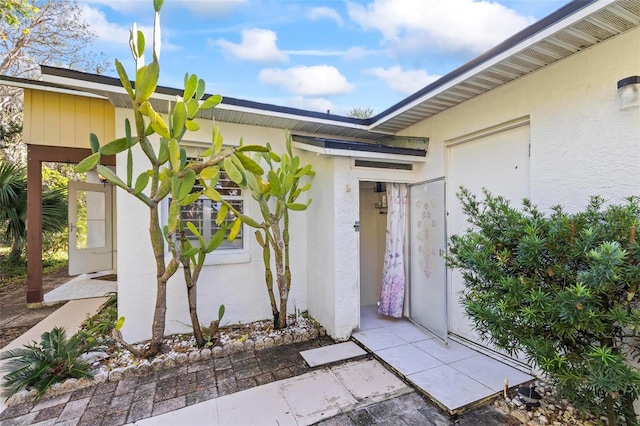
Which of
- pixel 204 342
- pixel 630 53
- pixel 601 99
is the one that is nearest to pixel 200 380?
pixel 204 342

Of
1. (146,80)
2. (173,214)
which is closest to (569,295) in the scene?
(173,214)

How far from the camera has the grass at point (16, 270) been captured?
882 cm

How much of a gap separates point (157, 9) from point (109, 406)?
4.87m

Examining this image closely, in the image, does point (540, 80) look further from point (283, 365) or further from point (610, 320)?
point (283, 365)

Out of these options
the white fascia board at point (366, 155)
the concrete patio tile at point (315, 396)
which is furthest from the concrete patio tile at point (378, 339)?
the white fascia board at point (366, 155)

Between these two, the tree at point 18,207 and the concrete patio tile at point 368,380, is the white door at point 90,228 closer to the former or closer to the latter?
the tree at point 18,207

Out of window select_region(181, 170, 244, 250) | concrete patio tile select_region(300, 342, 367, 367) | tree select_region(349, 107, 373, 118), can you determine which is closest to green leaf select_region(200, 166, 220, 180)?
window select_region(181, 170, 244, 250)

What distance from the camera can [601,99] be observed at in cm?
330

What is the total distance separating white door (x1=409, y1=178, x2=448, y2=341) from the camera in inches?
198

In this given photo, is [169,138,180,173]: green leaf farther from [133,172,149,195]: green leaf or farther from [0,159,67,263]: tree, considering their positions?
[0,159,67,263]: tree

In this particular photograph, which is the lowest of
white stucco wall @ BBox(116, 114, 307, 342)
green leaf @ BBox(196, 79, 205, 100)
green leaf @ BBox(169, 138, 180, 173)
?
white stucco wall @ BBox(116, 114, 307, 342)

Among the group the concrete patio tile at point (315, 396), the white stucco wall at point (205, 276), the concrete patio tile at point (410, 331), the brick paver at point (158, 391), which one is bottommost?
the brick paver at point (158, 391)

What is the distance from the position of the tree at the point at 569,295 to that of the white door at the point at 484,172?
135cm

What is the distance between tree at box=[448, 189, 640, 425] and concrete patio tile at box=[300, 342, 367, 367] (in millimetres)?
2303
